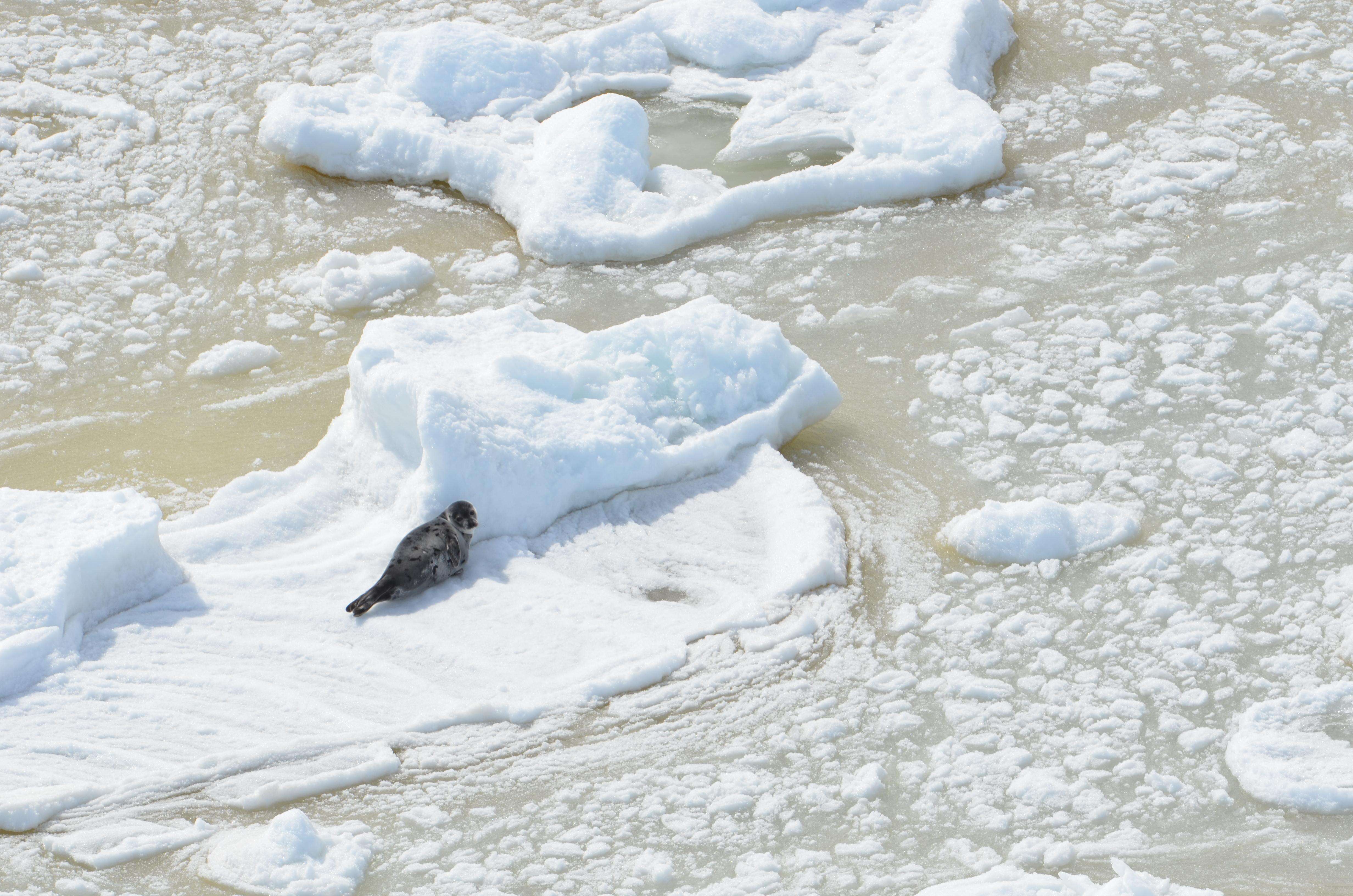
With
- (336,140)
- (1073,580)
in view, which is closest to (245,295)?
(336,140)

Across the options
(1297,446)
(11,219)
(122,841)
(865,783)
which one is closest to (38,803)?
(122,841)

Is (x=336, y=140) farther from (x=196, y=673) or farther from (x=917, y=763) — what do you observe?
(x=917, y=763)

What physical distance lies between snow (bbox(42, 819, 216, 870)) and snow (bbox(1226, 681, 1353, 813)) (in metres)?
2.78

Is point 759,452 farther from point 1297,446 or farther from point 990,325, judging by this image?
point 1297,446

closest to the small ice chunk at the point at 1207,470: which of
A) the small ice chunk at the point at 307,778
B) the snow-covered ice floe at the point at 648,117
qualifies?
the snow-covered ice floe at the point at 648,117

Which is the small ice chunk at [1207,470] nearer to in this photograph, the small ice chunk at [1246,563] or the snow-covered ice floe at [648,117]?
the small ice chunk at [1246,563]

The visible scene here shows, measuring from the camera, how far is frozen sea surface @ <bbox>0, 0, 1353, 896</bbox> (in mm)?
3770

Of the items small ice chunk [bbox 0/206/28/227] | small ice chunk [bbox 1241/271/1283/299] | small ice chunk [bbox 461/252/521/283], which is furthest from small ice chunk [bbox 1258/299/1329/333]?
small ice chunk [bbox 0/206/28/227]

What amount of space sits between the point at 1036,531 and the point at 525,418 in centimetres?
173

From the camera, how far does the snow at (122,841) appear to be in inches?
145

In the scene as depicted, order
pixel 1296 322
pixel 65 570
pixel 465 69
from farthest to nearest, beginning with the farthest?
pixel 465 69 → pixel 1296 322 → pixel 65 570

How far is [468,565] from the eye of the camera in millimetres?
4625

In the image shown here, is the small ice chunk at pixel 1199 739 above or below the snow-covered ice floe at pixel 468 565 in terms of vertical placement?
below

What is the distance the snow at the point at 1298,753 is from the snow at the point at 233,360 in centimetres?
389
